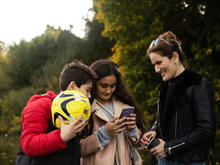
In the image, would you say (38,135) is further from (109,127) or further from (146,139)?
(146,139)

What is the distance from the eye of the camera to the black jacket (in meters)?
2.31

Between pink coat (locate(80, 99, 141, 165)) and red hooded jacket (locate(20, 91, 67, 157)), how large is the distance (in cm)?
61

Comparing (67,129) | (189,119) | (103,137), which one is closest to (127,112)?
(103,137)

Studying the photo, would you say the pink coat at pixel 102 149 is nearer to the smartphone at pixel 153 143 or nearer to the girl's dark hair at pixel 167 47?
the smartphone at pixel 153 143

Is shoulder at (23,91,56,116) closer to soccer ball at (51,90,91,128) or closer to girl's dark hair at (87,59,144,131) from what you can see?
soccer ball at (51,90,91,128)

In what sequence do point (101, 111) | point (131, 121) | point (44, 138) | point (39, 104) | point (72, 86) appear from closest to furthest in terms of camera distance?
point (44, 138)
point (39, 104)
point (72, 86)
point (131, 121)
point (101, 111)

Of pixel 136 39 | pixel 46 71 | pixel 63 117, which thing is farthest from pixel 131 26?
pixel 46 71

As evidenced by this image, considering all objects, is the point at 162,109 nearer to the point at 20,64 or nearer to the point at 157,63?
the point at 157,63

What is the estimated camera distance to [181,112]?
246cm

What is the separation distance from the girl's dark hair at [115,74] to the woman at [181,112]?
0.54 meters

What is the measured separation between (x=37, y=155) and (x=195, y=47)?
7.39 metres

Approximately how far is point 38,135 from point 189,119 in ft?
4.62

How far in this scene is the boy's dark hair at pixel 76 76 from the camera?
2.61m

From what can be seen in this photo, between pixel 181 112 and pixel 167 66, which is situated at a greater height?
pixel 167 66
